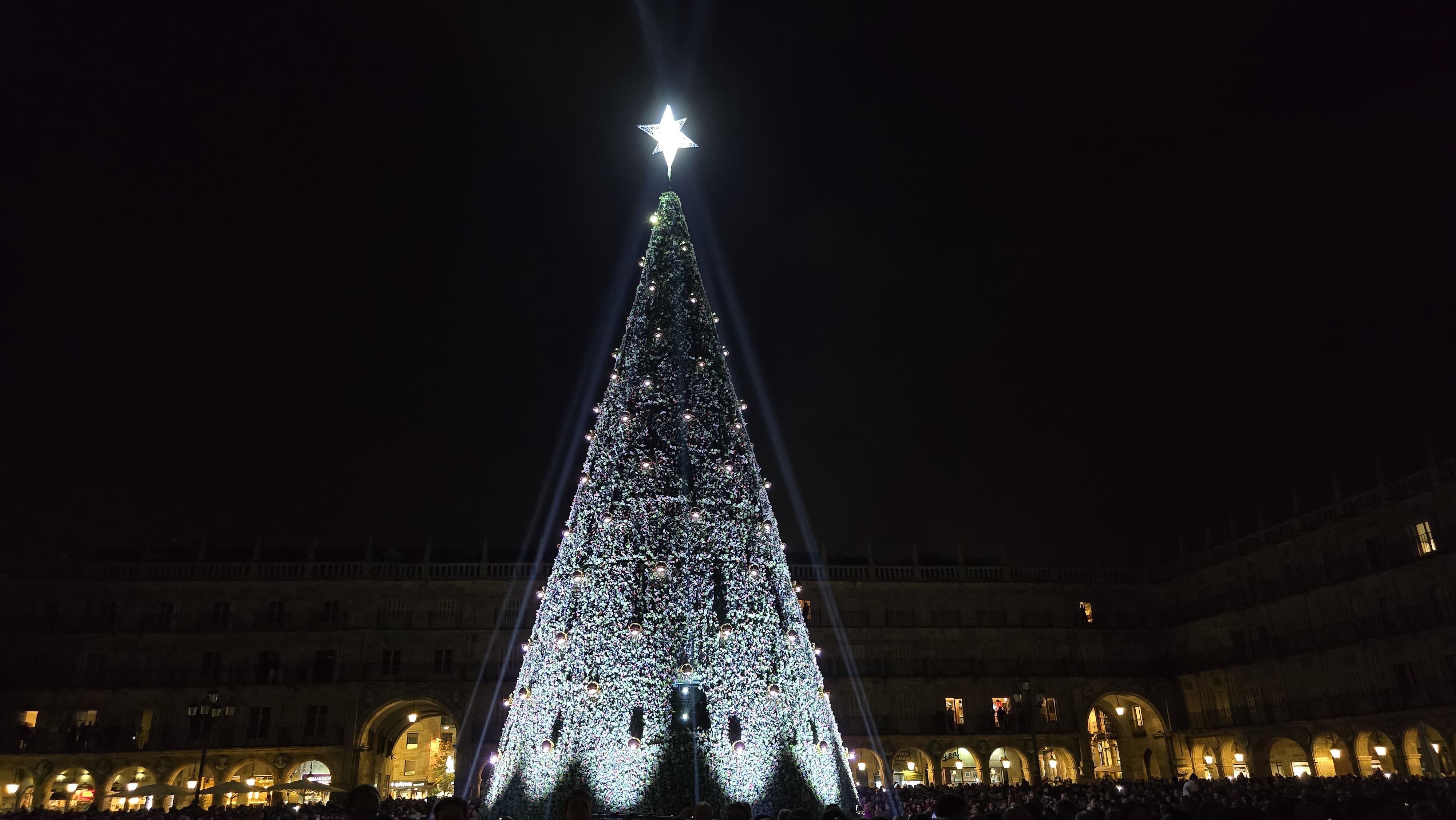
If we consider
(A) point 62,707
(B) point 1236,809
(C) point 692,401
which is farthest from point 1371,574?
(A) point 62,707

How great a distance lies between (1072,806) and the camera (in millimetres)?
6543

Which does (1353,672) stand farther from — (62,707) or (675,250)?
(62,707)

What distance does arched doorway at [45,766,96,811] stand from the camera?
1218 inches

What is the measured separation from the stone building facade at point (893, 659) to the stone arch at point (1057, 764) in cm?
17

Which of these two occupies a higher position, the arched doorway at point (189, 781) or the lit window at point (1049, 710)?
the lit window at point (1049, 710)

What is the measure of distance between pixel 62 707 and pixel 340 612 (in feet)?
30.4

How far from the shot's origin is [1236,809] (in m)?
4.90

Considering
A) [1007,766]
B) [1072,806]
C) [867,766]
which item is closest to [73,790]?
[867,766]

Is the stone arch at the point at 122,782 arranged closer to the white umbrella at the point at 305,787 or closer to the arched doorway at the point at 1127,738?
the white umbrella at the point at 305,787

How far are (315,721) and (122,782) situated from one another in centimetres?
646

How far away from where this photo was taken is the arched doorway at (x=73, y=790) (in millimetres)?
30938

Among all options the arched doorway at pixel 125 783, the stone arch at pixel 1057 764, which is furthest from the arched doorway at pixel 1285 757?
the arched doorway at pixel 125 783

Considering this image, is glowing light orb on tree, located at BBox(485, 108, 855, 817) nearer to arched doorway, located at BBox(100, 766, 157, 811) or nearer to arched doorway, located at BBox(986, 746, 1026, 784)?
arched doorway, located at BBox(100, 766, 157, 811)

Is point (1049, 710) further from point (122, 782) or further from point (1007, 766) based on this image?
point (122, 782)
